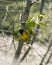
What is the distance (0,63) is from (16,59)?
24 cm

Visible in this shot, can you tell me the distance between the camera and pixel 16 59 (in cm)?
102

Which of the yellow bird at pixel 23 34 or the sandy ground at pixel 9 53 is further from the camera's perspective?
the sandy ground at pixel 9 53

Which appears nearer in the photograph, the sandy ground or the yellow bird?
the yellow bird

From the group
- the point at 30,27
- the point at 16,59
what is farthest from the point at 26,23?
the point at 16,59

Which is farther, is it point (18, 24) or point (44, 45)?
point (44, 45)

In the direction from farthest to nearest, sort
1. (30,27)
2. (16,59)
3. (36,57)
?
(36,57) → (16,59) → (30,27)

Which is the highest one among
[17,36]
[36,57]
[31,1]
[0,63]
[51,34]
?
[31,1]

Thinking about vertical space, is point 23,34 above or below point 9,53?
above

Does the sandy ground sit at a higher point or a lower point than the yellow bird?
lower

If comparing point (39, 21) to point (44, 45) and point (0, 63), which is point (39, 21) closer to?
point (0, 63)

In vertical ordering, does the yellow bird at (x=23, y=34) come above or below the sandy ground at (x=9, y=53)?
above

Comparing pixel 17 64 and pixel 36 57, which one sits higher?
pixel 17 64

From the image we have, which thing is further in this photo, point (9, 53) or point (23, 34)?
point (9, 53)

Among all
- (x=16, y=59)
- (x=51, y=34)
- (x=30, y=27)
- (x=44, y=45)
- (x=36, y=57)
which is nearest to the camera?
(x=30, y=27)
